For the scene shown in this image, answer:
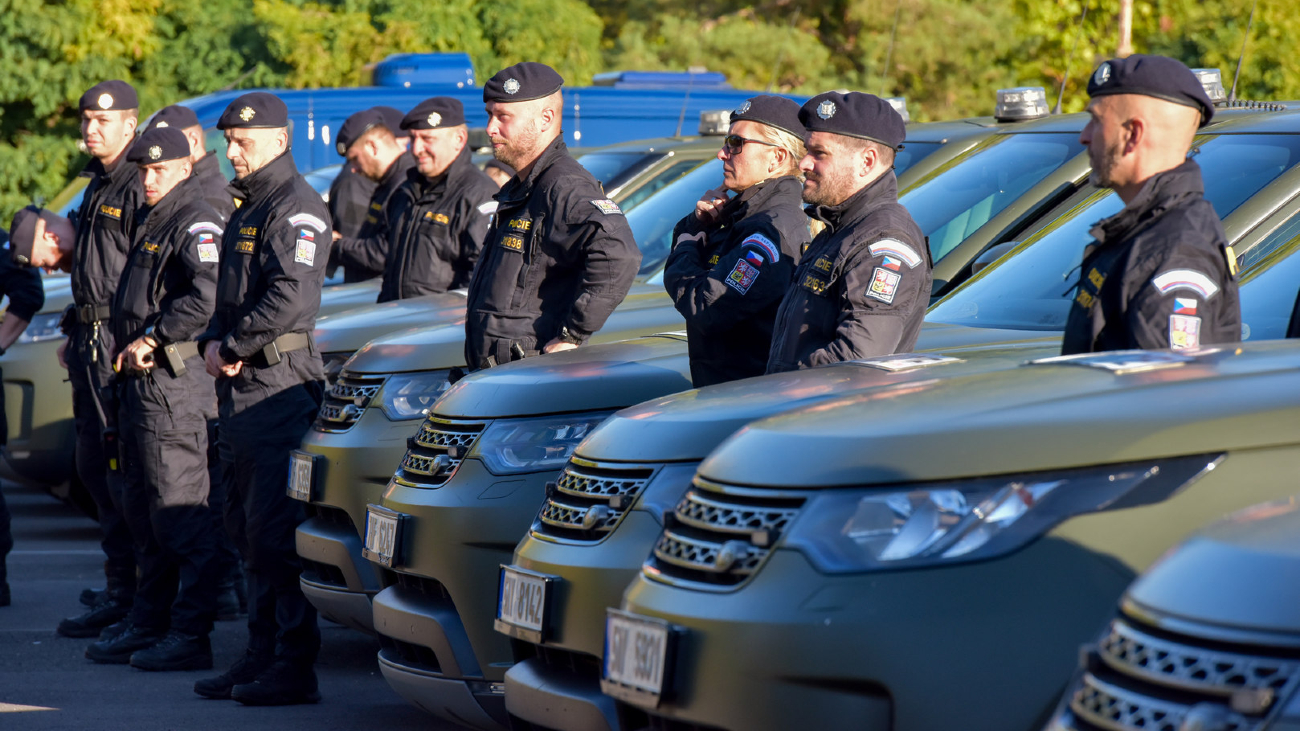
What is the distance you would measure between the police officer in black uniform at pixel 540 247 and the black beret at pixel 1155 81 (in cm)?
208

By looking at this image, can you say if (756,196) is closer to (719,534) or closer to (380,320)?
(719,534)

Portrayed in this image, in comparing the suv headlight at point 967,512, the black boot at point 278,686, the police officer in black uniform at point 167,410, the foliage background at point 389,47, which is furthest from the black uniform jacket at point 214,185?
the foliage background at point 389,47

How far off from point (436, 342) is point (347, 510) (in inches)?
28.9

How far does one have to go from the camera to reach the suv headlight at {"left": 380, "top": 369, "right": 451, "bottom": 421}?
17.3ft

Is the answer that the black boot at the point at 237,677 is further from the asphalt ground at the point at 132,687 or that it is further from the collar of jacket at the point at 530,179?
the collar of jacket at the point at 530,179

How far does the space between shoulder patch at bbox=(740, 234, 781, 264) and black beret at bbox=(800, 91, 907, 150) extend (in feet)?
1.39

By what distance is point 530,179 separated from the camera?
5.40 meters

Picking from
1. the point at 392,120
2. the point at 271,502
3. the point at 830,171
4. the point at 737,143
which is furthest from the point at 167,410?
the point at 392,120

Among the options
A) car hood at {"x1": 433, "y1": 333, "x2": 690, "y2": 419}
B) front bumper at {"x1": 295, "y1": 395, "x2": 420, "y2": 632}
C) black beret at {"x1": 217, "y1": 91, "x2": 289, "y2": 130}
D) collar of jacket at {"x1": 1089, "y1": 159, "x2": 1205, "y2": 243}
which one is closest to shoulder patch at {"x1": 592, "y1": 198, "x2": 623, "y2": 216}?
car hood at {"x1": 433, "y1": 333, "x2": 690, "y2": 419}

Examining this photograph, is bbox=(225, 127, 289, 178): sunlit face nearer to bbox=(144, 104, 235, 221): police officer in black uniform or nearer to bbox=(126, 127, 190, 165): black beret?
bbox=(126, 127, 190, 165): black beret

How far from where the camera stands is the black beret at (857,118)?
4141mm

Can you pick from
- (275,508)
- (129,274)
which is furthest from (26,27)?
(275,508)

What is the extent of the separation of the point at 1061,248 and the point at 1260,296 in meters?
0.81

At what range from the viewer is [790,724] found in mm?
2568
